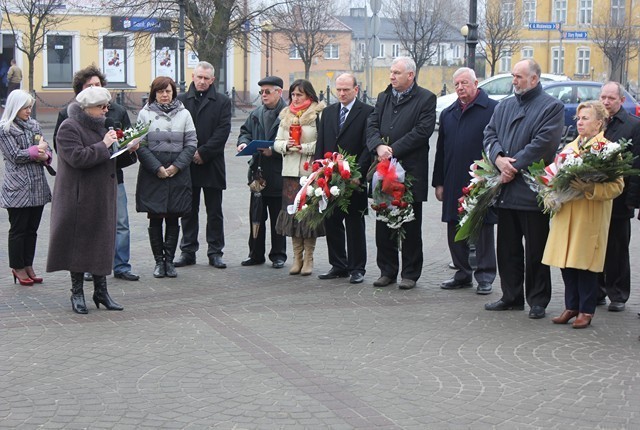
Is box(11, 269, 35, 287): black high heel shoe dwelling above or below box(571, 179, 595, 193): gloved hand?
below

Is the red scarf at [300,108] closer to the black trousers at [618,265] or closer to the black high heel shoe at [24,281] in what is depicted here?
the black high heel shoe at [24,281]

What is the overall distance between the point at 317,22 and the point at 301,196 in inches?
1775

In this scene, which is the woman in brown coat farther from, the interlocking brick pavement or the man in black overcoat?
the man in black overcoat

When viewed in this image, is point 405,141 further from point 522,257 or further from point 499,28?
point 499,28

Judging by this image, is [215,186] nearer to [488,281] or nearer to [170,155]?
[170,155]

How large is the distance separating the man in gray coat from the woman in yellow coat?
263 mm

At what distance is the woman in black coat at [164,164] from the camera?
33.2 ft

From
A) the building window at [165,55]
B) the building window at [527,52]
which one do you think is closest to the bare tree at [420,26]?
the building window at [527,52]

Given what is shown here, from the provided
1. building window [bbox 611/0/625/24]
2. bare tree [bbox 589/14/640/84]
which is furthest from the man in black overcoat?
building window [bbox 611/0/625/24]

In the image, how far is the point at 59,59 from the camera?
47.4 meters

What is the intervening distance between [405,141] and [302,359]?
302 cm

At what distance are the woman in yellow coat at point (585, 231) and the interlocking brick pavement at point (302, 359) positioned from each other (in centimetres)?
34

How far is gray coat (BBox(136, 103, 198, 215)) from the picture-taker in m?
10.1

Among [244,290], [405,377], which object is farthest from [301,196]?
[405,377]
